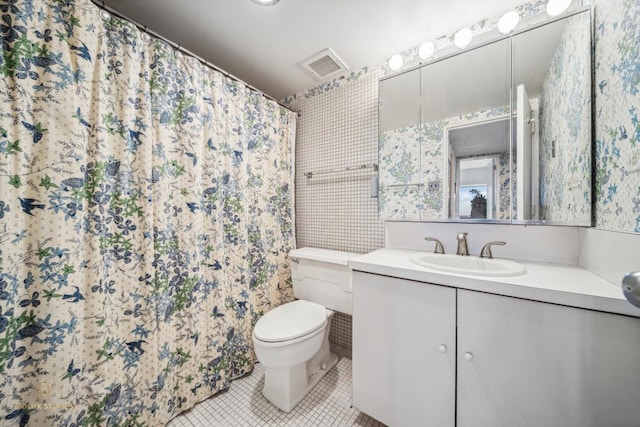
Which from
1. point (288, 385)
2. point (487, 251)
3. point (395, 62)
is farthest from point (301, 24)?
point (288, 385)

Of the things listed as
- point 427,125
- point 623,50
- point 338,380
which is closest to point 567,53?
point 623,50

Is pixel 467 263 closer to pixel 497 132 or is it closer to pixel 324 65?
pixel 497 132

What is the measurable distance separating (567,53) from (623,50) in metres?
0.32

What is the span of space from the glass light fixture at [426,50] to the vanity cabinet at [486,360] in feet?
4.30

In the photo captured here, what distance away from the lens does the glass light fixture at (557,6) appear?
0.98 metres

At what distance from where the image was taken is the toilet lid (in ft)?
3.82

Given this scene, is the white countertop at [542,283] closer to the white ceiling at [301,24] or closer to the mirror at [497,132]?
the mirror at [497,132]

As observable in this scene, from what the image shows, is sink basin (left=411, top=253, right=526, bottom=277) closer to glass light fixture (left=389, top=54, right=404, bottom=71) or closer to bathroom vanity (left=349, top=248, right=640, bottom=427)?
bathroom vanity (left=349, top=248, right=640, bottom=427)

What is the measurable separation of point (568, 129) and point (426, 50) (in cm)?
83

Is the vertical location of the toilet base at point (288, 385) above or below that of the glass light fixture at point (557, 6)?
below

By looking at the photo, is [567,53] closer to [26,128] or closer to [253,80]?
[253,80]

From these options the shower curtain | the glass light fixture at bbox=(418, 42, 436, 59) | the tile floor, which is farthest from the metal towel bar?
the tile floor

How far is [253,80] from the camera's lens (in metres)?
1.82

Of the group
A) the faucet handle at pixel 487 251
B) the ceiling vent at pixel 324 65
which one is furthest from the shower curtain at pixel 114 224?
the faucet handle at pixel 487 251
